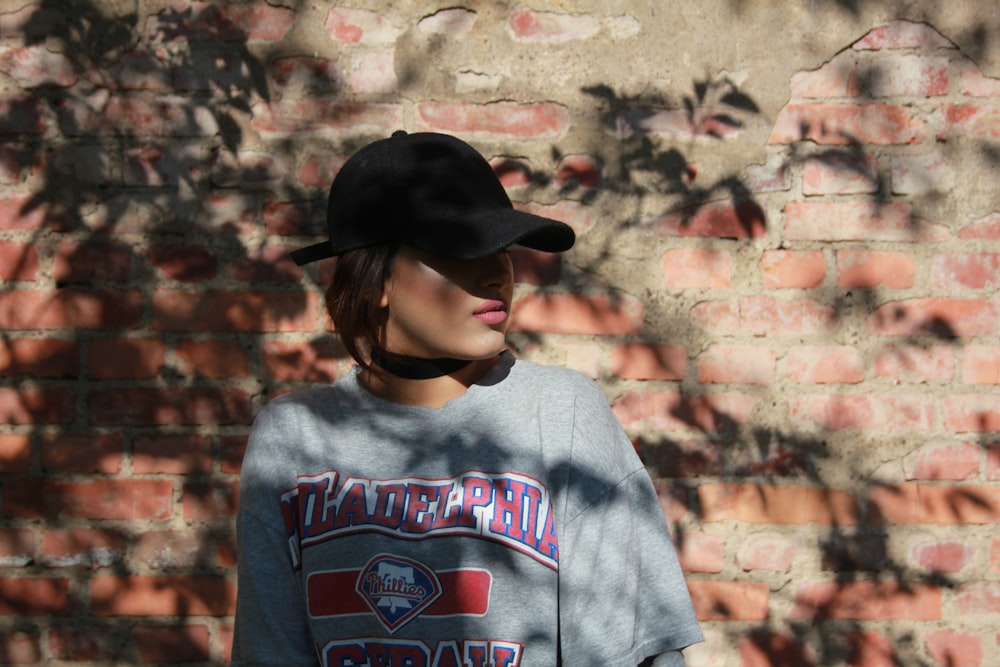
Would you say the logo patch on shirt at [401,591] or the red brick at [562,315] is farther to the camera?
the red brick at [562,315]

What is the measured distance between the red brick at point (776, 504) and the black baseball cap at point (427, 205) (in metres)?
0.92

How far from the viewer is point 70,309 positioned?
222cm

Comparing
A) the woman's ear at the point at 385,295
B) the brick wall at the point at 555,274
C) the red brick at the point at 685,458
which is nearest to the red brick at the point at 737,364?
the brick wall at the point at 555,274

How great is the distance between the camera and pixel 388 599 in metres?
1.44

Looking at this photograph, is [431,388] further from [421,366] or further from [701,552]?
[701,552]

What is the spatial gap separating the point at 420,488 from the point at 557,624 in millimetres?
306

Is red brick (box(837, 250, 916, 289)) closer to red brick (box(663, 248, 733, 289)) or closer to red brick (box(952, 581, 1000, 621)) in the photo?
red brick (box(663, 248, 733, 289))

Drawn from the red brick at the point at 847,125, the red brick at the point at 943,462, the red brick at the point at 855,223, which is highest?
the red brick at the point at 847,125

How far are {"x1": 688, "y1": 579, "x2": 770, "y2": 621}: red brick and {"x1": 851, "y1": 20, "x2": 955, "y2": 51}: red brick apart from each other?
1.31 metres

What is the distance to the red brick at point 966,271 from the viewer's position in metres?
2.19

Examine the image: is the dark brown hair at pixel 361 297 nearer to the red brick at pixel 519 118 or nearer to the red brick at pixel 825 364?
the red brick at pixel 519 118

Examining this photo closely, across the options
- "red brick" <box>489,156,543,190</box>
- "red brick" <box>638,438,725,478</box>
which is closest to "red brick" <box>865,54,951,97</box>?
"red brick" <box>489,156,543,190</box>

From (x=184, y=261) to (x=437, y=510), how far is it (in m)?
1.10

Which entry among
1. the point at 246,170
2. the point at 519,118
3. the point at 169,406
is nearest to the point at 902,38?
the point at 519,118
